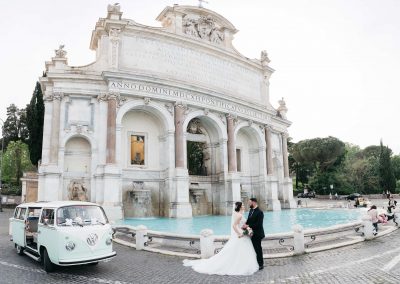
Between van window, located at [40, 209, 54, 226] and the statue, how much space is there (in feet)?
50.7

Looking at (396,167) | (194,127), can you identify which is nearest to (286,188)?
(194,127)

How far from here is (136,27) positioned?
27422 mm

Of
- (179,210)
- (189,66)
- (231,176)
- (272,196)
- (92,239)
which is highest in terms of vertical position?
(189,66)

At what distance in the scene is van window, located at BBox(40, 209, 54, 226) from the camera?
8.96m

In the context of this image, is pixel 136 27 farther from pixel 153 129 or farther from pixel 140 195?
pixel 140 195

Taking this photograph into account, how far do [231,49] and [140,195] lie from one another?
18406 mm

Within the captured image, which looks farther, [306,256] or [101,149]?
[101,149]

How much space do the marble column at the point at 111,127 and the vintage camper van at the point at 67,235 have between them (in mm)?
13872

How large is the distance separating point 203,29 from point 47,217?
27.1 m

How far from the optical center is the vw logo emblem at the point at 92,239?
337 inches

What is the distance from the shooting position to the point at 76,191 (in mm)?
24234

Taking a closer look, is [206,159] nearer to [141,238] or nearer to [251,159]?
[251,159]

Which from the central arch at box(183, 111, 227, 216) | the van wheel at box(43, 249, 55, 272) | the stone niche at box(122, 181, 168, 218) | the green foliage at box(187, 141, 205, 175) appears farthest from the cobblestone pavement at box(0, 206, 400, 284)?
the green foliage at box(187, 141, 205, 175)

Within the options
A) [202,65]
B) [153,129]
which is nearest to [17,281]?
[153,129]
